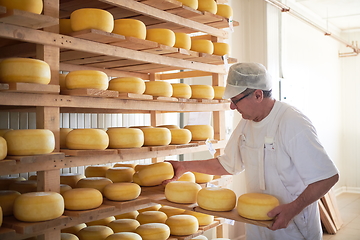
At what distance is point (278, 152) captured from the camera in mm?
2277

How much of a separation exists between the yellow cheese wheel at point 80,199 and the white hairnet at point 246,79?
3.40 feet

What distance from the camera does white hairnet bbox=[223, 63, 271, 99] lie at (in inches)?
89.8

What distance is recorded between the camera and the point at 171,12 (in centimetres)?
275

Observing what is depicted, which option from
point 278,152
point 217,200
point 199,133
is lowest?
point 217,200

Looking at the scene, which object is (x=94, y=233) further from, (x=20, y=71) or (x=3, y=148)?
(x=20, y=71)

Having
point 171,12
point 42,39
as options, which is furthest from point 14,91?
point 171,12

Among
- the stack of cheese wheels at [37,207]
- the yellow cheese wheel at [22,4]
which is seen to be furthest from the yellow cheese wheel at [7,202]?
the yellow cheese wheel at [22,4]

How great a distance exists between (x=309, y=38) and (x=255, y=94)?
5.32 meters

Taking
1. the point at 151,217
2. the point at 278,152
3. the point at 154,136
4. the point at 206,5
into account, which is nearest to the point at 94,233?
the point at 151,217

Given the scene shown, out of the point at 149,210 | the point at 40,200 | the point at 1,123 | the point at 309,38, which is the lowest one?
the point at 149,210

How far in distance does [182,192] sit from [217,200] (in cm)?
28

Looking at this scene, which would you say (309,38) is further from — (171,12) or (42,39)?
(42,39)

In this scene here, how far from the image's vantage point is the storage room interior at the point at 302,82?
12.0ft

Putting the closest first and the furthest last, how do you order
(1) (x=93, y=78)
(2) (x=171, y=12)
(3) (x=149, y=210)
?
(1) (x=93, y=78) < (2) (x=171, y=12) < (3) (x=149, y=210)
